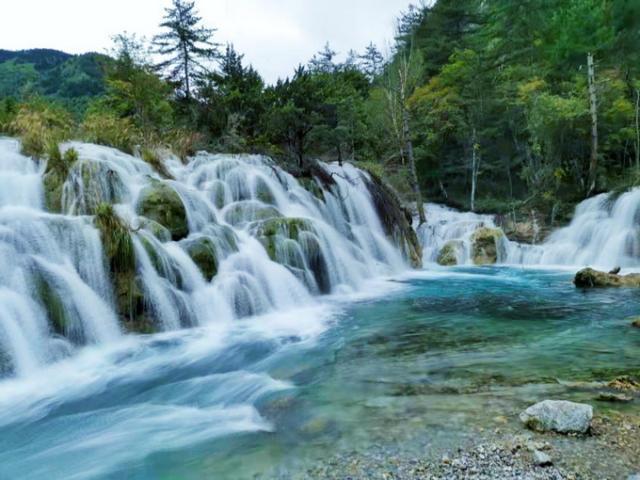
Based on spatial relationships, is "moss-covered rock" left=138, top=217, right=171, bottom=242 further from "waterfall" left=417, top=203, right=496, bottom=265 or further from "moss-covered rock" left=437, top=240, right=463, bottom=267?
"waterfall" left=417, top=203, right=496, bottom=265

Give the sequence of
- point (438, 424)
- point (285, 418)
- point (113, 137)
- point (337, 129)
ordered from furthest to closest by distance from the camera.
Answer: point (337, 129), point (113, 137), point (285, 418), point (438, 424)

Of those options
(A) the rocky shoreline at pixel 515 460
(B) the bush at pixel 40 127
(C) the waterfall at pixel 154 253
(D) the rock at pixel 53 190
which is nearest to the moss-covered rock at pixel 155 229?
(C) the waterfall at pixel 154 253

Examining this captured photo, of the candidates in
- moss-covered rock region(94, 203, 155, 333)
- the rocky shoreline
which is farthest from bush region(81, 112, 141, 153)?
the rocky shoreline

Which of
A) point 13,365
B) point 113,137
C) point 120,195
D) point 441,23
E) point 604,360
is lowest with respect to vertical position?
point 604,360

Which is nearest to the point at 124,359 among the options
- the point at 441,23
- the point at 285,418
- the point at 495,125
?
the point at 285,418

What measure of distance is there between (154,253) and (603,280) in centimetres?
960

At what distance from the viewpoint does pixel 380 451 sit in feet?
10.0

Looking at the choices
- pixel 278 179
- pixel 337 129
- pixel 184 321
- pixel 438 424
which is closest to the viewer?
pixel 438 424

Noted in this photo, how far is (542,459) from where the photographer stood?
8.78 feet

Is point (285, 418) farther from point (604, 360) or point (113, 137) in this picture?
point (113, 137)

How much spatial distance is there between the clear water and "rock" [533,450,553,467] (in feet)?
1.67

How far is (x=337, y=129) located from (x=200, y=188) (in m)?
5.87

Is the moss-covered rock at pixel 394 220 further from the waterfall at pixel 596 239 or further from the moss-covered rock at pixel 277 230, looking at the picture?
the moss-covered rock at pixel 277 230

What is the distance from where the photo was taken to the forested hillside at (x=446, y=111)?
15.4 meters
